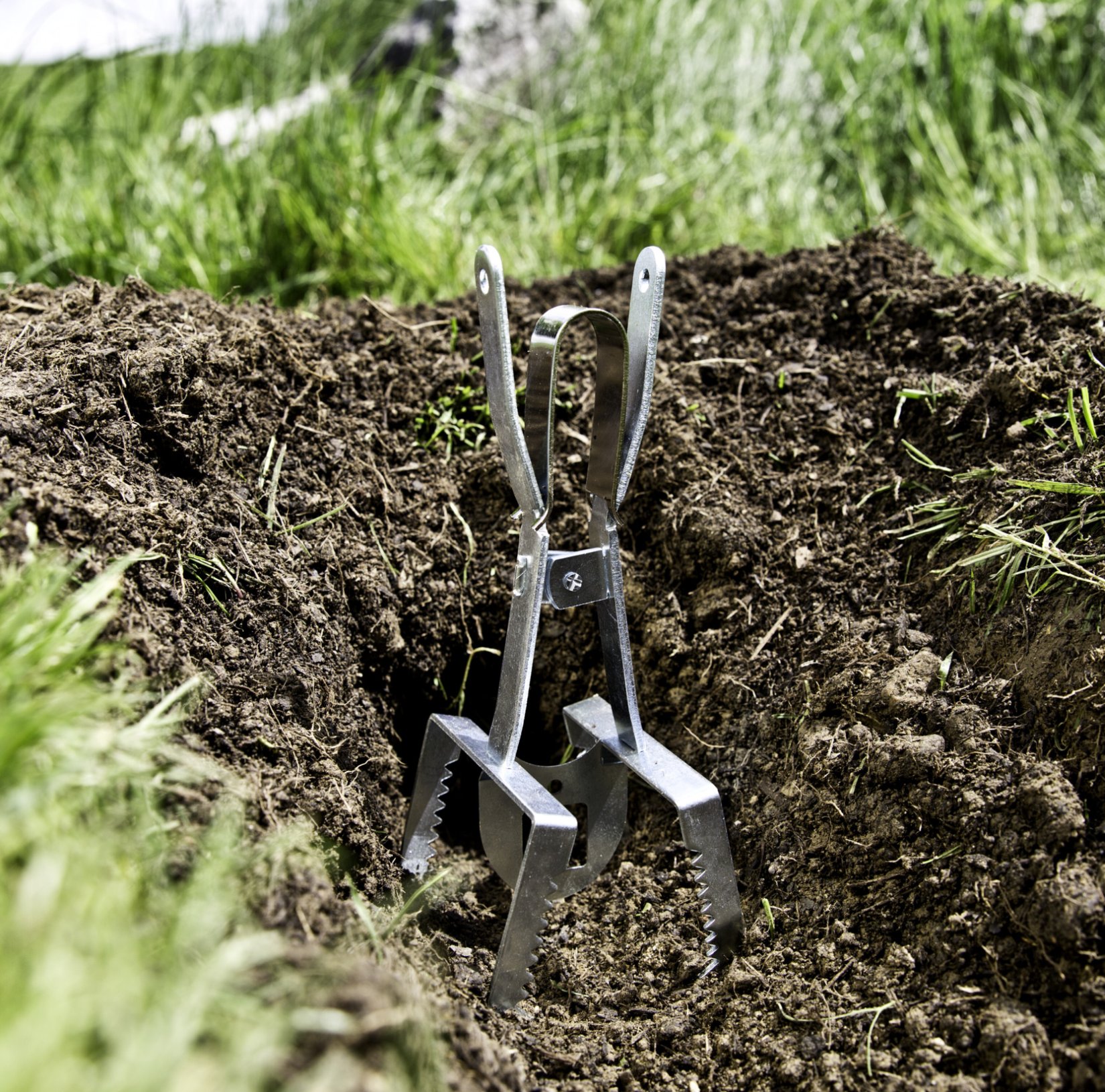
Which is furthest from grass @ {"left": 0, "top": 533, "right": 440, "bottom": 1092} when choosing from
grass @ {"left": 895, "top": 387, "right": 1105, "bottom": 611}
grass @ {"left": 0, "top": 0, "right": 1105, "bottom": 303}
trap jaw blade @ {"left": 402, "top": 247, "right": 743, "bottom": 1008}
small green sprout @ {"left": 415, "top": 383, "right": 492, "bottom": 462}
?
grass @ {"left": 0, "top": 0, "right": 1105, "bottom": 303}

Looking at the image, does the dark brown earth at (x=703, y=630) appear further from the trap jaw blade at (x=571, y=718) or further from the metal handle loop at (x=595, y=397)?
the metal handle loop at (x=595, y=397)

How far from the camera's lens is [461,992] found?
160 cm

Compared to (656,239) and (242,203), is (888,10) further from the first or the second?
(242,203)

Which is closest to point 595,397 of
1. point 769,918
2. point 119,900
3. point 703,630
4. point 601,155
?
point 703,630

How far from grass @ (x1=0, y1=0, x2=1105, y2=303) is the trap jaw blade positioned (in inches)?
55.9

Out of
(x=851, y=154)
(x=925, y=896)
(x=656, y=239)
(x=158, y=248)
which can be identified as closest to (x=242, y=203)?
(x=158, y=248)

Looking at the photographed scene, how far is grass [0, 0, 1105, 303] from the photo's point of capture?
3.07 m

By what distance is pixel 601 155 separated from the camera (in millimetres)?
3633

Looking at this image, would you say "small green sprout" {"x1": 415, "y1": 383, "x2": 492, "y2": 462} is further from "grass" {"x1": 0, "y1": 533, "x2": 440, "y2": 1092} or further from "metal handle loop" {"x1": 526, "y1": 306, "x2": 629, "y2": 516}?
"grass" {"x1": 0, "y1": 533, "x2": 440, "y2": 1092}

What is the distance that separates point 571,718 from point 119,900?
3.28 feet

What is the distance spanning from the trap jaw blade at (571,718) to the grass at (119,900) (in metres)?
0.37

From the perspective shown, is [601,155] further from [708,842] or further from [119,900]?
[119,900]

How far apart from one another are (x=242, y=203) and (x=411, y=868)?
7.53ft

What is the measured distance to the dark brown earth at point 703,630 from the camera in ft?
4.83
